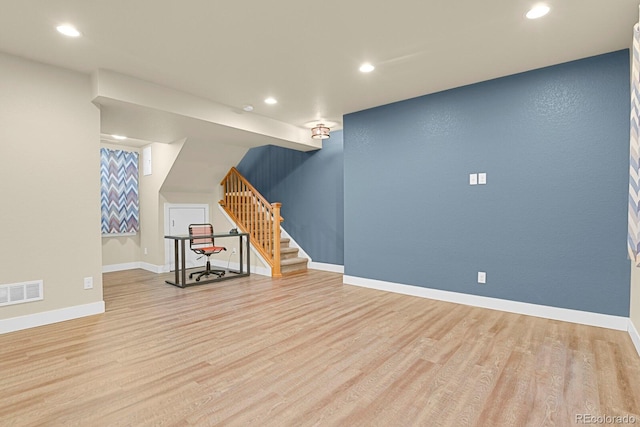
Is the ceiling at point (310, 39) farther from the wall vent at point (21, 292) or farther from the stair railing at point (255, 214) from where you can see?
the stair railing at point (255, 214)

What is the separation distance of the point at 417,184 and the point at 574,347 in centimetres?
230

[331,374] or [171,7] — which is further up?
[171,7]

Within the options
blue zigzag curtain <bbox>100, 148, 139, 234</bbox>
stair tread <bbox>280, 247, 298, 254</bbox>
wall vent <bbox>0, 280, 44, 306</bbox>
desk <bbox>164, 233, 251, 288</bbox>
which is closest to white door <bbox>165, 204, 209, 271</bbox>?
desk <bbox>164, 233, 251, 288</bbox>

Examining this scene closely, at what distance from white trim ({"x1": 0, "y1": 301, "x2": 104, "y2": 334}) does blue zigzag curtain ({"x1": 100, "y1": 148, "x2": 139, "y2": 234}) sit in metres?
2.97

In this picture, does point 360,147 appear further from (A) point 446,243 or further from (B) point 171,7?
(B) point 171,7

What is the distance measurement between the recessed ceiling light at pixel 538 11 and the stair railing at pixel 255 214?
4.08 meters

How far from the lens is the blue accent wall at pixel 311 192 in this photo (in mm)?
5852

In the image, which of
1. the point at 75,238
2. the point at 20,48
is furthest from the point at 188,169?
the point at 20,48

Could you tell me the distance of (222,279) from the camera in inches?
204

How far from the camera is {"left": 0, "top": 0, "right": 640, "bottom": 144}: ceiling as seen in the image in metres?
2.31

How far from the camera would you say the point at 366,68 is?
10.8ft

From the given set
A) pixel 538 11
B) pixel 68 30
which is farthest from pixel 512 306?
pixel 68 30

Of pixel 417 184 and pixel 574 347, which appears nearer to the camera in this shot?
pixel 574 347

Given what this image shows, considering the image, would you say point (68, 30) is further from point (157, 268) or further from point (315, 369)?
point (157, 268)
